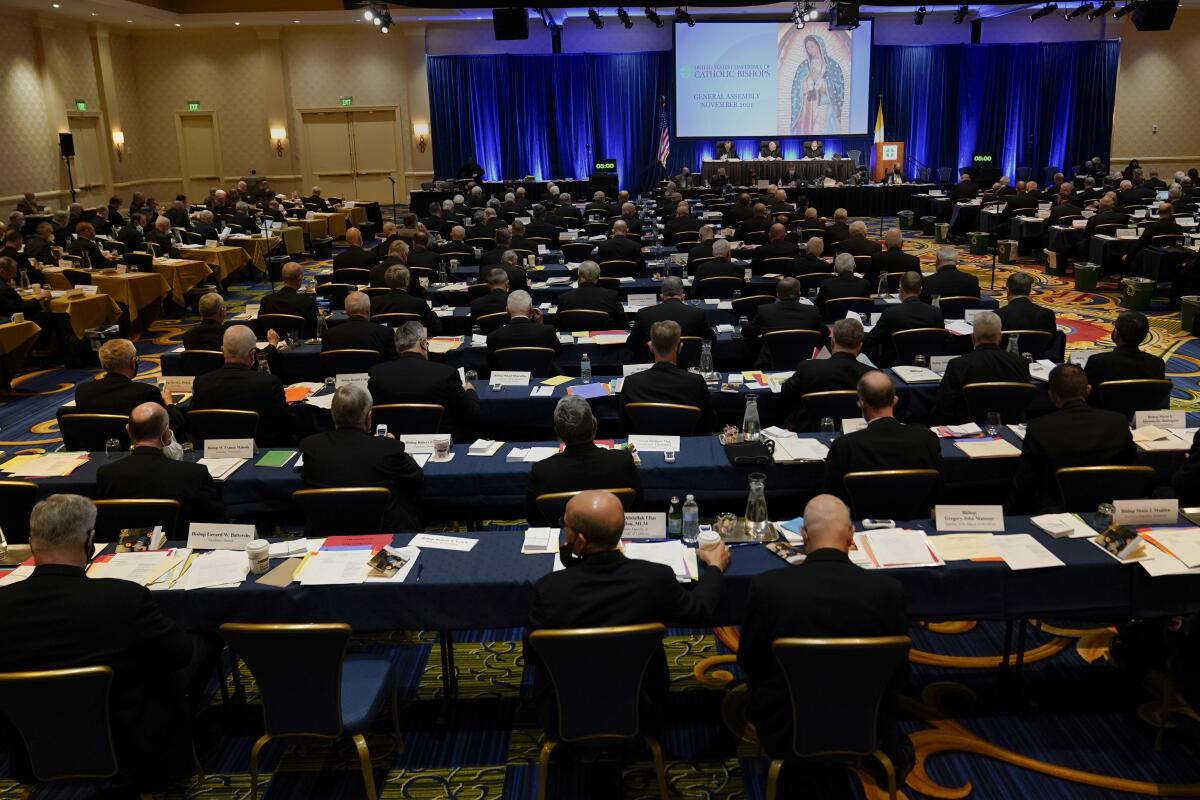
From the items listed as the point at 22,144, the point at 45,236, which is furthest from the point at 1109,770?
the point at 22,144

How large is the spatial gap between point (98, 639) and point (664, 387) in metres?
3.59

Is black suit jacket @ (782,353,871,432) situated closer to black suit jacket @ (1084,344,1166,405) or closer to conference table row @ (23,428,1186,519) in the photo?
conference table row @ (23,428,1186,519)

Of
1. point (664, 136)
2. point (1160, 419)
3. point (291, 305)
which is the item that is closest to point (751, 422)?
point (1160, 419)

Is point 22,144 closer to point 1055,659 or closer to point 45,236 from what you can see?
point 45,236

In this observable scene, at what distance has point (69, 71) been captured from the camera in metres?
24.1

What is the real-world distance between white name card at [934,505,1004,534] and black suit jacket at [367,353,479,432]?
317cm

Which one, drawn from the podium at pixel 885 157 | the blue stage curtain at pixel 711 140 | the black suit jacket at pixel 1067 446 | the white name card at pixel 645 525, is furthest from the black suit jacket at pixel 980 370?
the blue stage curtain at pixel 711 140

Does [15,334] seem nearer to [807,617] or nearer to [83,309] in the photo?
[83,309]

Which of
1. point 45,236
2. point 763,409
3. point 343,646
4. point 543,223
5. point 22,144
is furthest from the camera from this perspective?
point 22,144

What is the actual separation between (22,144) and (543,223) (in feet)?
43.0

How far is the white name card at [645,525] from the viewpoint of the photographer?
4523 millimetres

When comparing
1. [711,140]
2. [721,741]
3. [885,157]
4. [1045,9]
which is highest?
[1045,9]

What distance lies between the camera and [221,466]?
5754mm

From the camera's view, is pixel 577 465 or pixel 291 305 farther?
pixel 291 305
